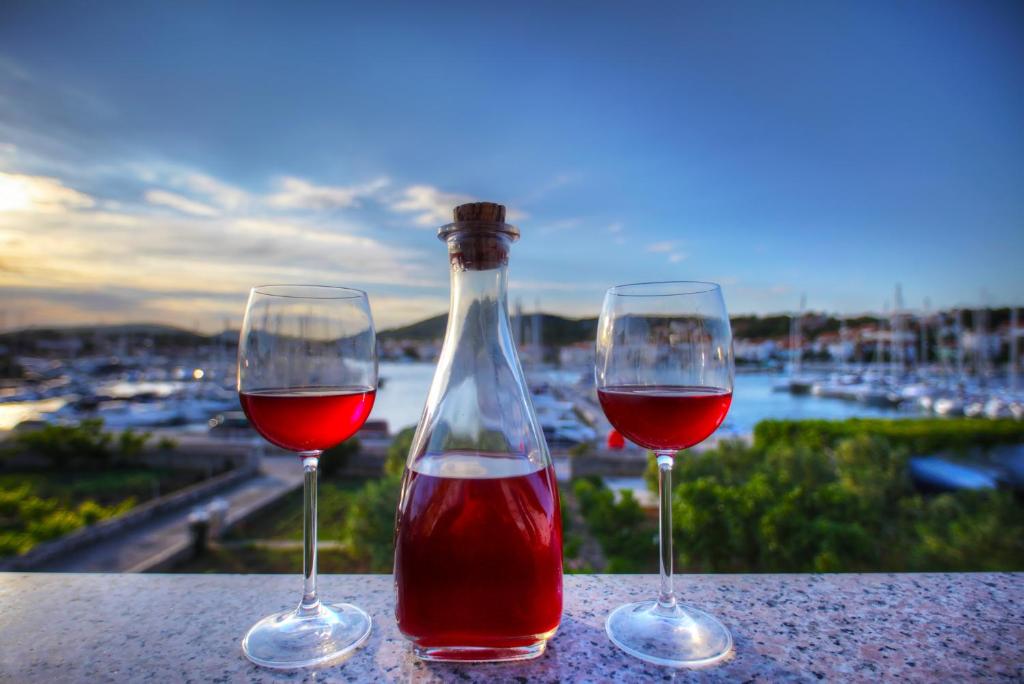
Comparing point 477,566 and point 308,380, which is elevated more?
point 308,380

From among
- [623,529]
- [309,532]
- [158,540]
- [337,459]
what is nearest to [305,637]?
[309,532]

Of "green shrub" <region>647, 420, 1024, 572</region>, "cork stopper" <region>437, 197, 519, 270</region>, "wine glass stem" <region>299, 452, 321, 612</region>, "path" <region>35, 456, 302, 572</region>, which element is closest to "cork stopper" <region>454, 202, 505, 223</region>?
"cork stopper" <region>437, 197, 519, 270</region>

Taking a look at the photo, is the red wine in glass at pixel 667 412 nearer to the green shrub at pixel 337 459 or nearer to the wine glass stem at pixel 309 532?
the wine glass stem at pixel 309 532

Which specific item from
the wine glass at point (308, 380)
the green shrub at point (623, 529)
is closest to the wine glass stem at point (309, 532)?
the wine glass at point (308, 380)

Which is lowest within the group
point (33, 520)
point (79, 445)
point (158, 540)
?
point (158, 540)

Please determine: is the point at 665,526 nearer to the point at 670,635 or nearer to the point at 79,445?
the point at 670,635

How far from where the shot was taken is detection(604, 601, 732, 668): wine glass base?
2.03 ft

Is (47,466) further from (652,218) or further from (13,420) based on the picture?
(652,218)

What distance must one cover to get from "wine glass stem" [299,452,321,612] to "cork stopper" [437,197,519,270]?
283 mm

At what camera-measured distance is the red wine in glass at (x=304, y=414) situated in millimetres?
673

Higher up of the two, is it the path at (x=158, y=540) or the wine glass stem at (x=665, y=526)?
the wine glass stem at (x=665, y=526)

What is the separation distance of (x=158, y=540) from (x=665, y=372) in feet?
34.0

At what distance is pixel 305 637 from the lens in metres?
0.65

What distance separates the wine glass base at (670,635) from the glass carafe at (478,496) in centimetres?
10
